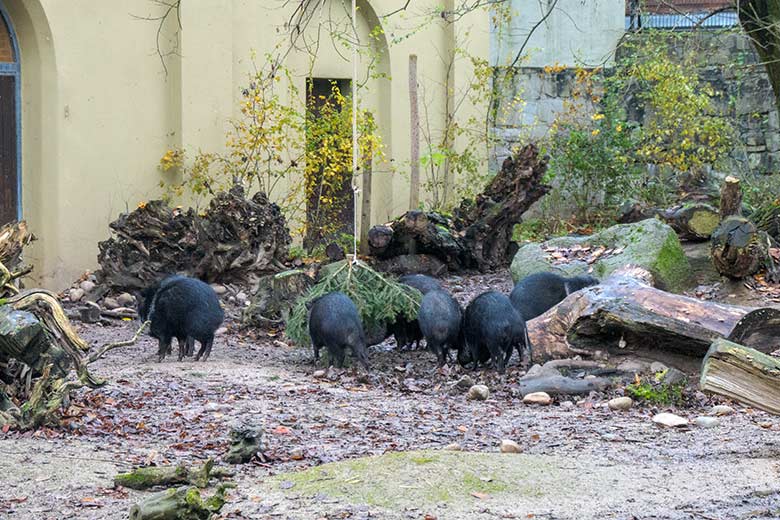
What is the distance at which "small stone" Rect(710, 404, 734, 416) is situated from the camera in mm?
7309

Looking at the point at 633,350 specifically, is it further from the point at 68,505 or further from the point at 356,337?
the point at 68,505

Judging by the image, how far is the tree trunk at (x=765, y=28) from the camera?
8.08m

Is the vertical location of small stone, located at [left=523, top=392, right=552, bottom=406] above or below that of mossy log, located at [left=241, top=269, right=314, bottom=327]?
below

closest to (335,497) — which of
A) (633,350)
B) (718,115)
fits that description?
(633,350)

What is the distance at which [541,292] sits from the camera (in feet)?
33.2

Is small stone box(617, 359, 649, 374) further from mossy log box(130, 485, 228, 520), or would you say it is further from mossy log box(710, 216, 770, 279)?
mossy log box(130, 485, 228, 520)

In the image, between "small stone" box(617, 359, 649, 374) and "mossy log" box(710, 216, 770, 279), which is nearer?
"small stone" box(617, 359, 649, 374)

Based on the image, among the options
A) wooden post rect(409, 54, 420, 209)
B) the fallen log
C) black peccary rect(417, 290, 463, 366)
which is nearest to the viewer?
black peccary rect(417, 290, 463, 366)

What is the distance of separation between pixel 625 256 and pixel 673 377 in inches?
151

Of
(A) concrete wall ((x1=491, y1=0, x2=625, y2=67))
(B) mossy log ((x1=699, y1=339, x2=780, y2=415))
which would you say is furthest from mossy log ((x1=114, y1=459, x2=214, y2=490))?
(A) concrete wall ((x1=491, y1=0, x2=625, y2=67))

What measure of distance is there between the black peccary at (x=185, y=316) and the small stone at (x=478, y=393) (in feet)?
7.69

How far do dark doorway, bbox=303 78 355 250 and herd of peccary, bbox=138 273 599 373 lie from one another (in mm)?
5362

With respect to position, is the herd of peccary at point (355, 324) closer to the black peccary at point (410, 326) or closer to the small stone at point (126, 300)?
the black peccary at point (410, 326)

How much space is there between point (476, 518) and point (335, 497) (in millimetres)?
632
